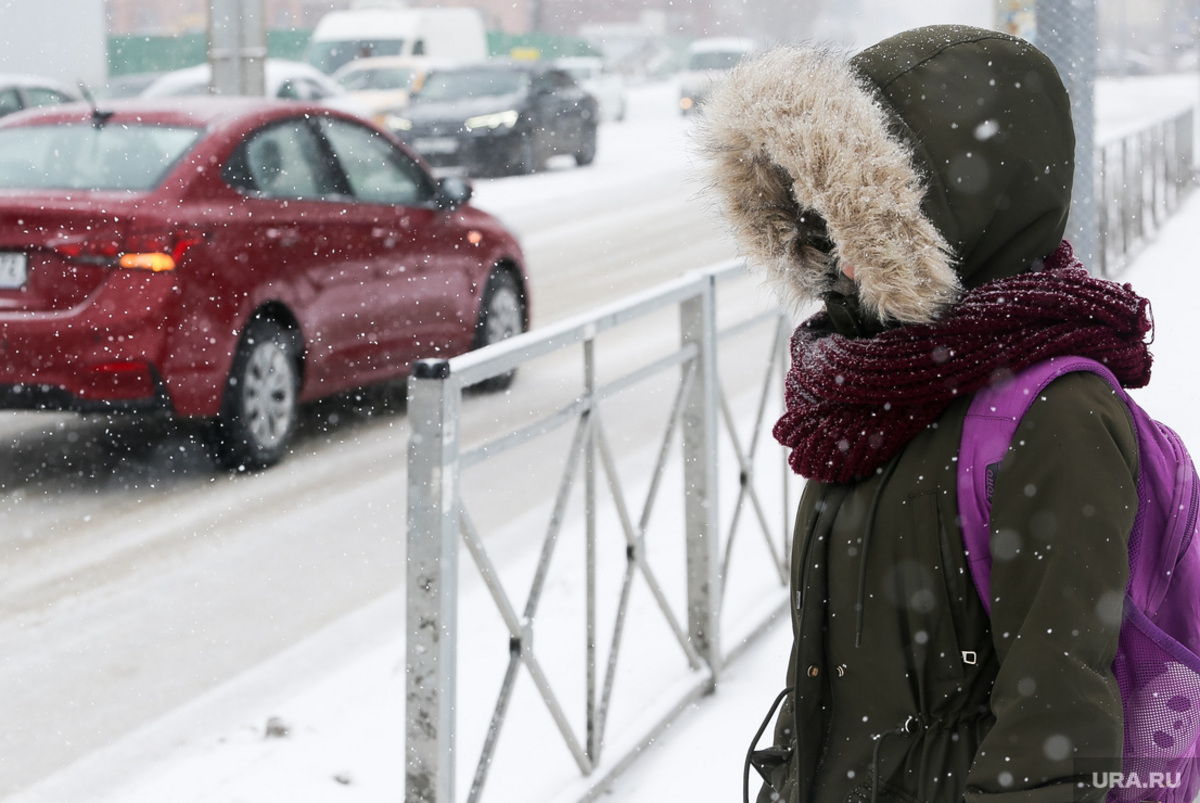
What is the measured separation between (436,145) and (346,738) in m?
17.8

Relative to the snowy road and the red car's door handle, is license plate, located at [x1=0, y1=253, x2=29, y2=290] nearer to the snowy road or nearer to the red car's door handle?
the snowy road

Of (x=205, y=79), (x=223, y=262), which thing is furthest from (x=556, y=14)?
(x=223, y=262)

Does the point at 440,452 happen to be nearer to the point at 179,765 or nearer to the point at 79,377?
the point at 179,765

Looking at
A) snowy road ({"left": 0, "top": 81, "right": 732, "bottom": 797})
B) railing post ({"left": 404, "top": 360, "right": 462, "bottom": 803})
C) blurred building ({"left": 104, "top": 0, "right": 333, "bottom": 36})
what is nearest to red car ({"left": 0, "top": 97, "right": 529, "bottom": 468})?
snowy road ({"left": 0, "top": 81, "right": 732, "bottom": 797})

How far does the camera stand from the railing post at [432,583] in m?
2.37

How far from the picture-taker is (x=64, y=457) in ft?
22.3

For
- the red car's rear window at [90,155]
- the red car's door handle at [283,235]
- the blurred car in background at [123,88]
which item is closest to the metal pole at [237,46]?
the red car's rear window at [90,155]

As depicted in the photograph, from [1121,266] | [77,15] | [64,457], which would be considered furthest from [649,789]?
[77,15]

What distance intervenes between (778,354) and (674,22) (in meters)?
75.3

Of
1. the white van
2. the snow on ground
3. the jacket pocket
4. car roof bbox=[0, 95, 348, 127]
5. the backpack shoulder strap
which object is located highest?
the white van

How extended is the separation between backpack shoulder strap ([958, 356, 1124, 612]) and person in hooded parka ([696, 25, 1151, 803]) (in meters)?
0.01

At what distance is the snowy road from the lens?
4.22m

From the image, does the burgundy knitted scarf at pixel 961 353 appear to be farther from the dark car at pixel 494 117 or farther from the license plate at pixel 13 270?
the dark car at pixel 494 117

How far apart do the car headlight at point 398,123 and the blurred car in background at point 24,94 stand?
5.50 m
